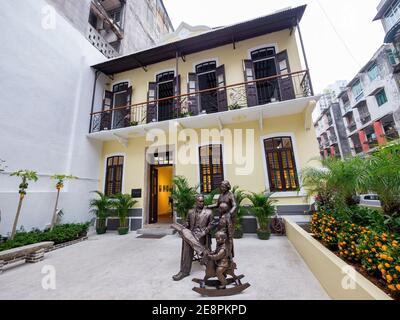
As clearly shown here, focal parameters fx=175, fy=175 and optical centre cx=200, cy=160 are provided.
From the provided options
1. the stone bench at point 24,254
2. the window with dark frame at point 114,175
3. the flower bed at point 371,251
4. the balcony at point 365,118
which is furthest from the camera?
the balcony at point 365,118

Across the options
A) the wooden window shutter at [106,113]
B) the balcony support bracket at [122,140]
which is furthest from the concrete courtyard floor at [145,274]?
the wooden window shutter at [106,113]

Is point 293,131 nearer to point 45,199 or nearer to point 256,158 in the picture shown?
point 256,158

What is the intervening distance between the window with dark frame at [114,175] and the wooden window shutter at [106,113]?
156cm

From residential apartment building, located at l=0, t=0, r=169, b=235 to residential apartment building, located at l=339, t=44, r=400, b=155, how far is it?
16.7m

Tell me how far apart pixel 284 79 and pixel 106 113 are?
7.97 meters

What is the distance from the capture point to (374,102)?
15.7m

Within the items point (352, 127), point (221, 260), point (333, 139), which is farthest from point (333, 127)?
point (221, 260)

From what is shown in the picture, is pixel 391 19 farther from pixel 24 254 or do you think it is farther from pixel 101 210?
pixel 24 254

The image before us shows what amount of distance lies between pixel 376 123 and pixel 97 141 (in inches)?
846

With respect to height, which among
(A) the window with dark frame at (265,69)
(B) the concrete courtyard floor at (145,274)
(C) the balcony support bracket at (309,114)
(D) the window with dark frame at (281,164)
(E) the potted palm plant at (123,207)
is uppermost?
(A) the window with dark frame at (265,69)

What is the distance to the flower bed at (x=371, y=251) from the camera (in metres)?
1.75

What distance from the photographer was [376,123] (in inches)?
600

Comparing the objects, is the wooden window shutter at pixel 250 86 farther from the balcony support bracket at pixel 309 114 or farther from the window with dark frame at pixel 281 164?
the balcony support bracket at pixel 309 114
